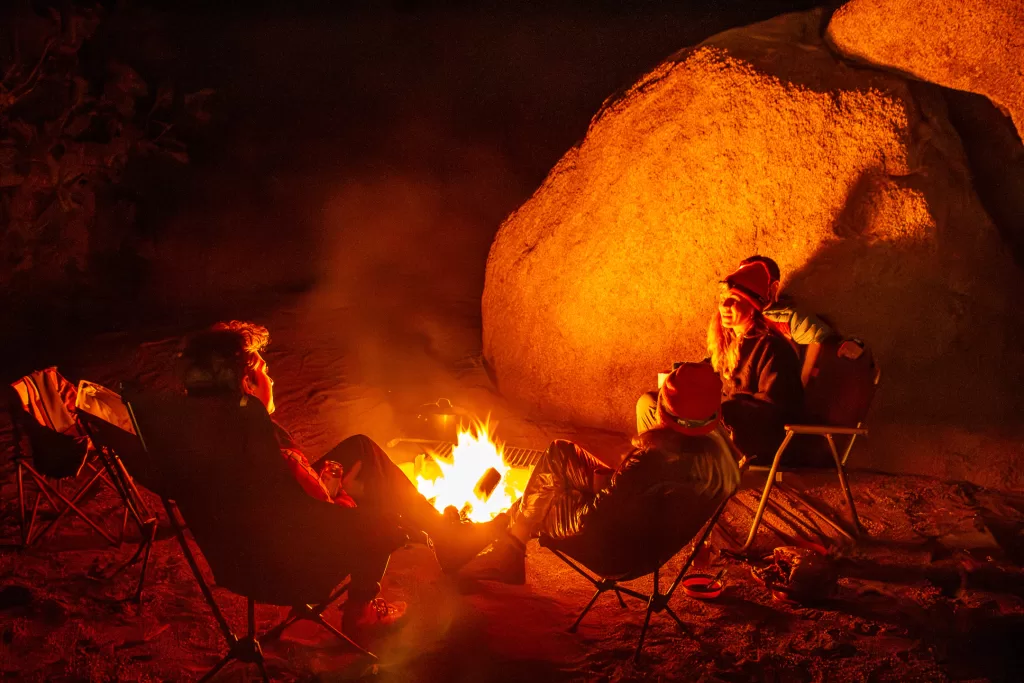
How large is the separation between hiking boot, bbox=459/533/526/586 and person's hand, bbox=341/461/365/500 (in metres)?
0.70

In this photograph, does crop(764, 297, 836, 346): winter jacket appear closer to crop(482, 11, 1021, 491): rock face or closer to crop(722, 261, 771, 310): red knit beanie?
crop(722, 261, 771, 310): red knit beanie

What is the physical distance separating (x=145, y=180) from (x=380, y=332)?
6.50 meters

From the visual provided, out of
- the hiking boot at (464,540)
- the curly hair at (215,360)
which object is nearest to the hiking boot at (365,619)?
the hiking boot at (464,540)

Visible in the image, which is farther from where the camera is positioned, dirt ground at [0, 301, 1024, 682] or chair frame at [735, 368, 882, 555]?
chair frame at [735, 368, 882, 555]

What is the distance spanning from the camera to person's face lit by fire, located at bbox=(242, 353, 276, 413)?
3.08 meters

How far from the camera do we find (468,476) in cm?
460

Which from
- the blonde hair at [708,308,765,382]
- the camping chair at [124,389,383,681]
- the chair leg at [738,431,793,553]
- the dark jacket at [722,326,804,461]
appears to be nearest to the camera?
the camping chair at [124,389,383,681]

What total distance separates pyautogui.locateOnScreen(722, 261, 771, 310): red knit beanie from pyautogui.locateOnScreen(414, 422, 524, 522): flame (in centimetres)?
181

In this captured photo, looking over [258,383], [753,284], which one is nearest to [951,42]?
[753,284]

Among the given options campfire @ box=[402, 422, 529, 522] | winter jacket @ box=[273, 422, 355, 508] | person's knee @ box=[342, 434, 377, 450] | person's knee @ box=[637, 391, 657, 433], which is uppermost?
person's knee @ box=[637, 391, 657, 433]

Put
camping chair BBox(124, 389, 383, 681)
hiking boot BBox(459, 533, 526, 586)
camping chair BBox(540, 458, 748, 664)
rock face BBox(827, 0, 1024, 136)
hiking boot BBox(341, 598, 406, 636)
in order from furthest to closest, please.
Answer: rock face BBox(827, 0, 1024, 136) → hiking boot BBox(459, 533, 526, 586) → hiking boot BBox(341, 598, 406, 636) → camping chair BBox(540, 458, 748, 664) → camping chair BBox(124, 389, 383, 681)

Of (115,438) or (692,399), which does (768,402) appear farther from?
(115,438)

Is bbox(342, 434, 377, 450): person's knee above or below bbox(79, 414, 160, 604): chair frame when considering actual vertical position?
above

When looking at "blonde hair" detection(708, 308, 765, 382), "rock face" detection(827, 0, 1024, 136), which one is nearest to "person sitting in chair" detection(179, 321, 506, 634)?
"blonde hair" detection(708, 308, 765, 382)
